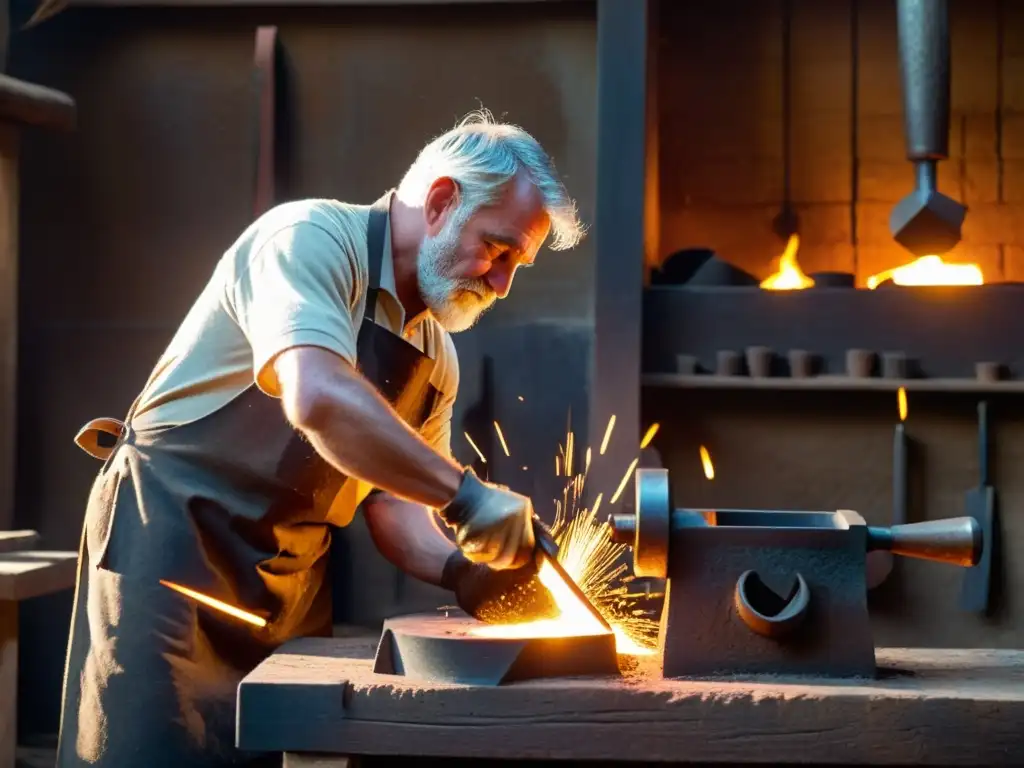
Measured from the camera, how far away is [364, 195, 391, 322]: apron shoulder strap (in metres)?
2.13

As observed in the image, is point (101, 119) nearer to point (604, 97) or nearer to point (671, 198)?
point (604, 97)

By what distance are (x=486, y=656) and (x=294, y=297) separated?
24.1 inches

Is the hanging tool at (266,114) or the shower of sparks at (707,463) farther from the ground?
the hanging tool at (266,114)

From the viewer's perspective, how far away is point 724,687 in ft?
5.43

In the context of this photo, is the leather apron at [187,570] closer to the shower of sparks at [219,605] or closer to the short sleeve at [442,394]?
the shower of sparks at [219,605]

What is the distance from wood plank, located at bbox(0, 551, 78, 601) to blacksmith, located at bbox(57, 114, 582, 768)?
0.59 metres

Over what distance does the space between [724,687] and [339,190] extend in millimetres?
2268

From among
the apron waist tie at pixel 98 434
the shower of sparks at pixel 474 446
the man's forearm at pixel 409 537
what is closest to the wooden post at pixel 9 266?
the apron waist tie at pixel 98 434

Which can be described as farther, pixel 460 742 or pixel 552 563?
pixel 552 563

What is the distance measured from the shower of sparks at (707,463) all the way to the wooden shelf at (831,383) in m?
0.20

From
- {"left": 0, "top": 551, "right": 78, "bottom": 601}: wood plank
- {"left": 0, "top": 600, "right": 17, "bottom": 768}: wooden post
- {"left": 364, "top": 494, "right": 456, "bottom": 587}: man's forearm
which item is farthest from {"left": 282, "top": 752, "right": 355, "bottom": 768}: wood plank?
{"left": 0, "top": 600, "right": 17, "bottom": 768}: wooden post

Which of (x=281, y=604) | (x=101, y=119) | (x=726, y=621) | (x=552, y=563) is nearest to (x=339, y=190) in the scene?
(x=101, y=119)

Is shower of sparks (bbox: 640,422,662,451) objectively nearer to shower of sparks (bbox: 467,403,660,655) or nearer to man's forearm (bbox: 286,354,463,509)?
shower of sparks (bbox: 467,403,660,655)

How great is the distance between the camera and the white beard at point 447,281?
2.12 metres
